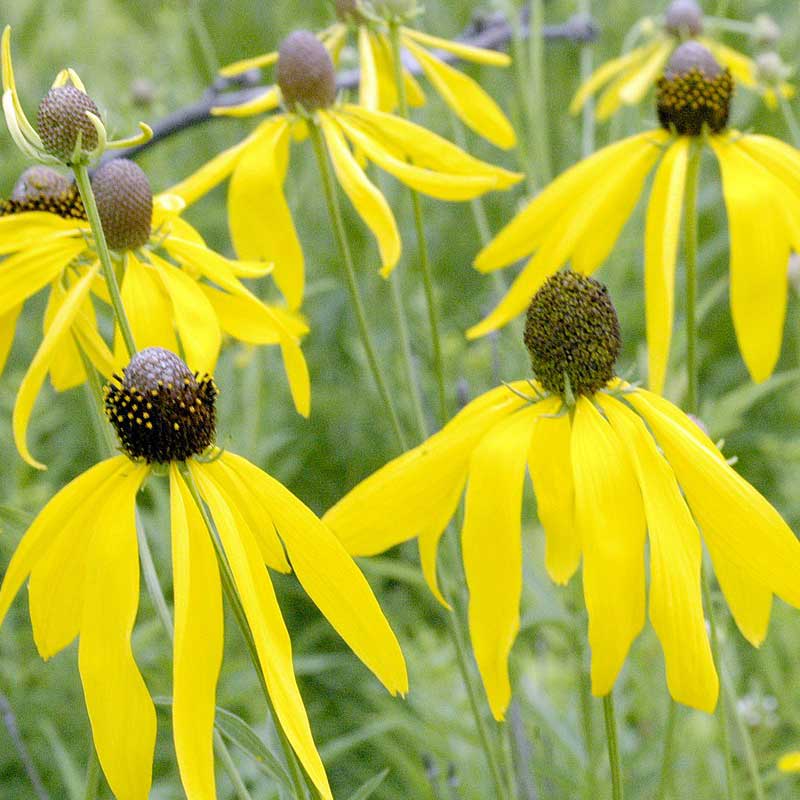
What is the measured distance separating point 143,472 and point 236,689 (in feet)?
2.31

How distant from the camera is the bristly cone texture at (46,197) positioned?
80cm

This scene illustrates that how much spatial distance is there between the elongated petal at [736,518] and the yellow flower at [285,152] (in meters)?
0.28

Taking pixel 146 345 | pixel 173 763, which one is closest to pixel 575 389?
pixel 146 345

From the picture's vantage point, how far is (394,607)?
1.66 meters

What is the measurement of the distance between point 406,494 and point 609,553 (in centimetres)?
10

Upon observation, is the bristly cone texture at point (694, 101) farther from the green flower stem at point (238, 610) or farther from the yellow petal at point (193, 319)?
the green flower stem at point (238, 610)

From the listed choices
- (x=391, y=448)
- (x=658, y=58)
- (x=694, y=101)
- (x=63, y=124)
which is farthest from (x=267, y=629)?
(x=391, y=448)

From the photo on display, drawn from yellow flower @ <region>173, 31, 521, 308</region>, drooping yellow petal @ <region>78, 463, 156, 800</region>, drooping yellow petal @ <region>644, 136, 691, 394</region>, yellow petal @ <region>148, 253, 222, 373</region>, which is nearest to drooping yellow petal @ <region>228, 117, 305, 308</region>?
yellow flower @ <region>173, 31, 521, 308</region>

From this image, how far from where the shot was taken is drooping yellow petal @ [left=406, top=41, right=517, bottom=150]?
36.9 inches

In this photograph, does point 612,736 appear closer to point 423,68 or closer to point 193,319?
point 193,319

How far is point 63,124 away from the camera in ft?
1.96

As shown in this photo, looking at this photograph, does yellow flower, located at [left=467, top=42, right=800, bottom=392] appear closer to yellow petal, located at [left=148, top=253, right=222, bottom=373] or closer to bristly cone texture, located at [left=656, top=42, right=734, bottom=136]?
bristly cone texture, located at [left=656, top=42, right=734, bottom=136]

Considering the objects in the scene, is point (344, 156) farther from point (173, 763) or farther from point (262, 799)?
point (173, 763)

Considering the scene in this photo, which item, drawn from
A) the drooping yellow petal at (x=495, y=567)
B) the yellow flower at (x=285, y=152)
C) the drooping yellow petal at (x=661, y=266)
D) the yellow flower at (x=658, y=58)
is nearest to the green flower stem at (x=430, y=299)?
the yellow flower at (x=285, y=152)
